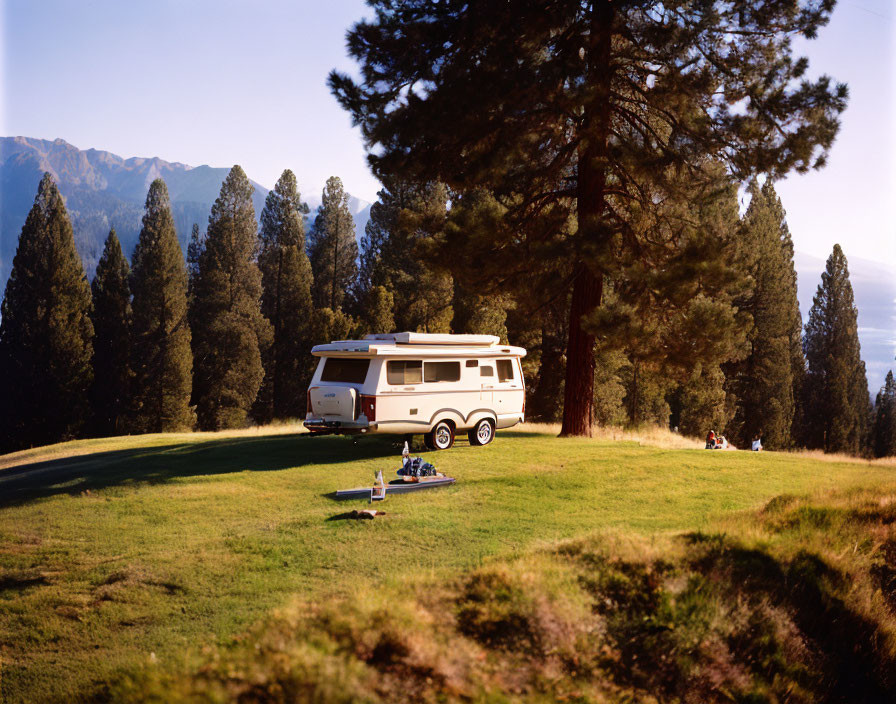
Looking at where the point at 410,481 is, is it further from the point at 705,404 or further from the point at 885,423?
the point at 885,423

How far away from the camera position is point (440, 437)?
14516 millimetres

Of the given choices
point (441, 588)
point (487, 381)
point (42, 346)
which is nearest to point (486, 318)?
point (487, 381)

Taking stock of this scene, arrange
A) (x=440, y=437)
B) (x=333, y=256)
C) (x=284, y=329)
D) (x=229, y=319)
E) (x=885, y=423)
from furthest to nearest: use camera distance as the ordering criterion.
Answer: (x=885, y=423) → (x=333, y=256) → (x=284, y=329) → (x=229, y=319) → (x=440, y=437)

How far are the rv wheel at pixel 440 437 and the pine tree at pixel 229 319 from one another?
30.5 meters

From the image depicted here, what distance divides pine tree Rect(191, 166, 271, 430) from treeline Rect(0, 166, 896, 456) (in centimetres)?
12

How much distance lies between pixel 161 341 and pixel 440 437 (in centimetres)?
3318

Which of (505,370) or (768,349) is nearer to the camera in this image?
(505,370)

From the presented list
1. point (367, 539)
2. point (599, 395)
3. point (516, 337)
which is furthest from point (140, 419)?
point (367, 539)

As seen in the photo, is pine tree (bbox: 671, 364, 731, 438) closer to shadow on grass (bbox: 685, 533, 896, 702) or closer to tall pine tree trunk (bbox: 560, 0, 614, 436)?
tall pine tree trunk (bbox: 560, 0, 614, 436)

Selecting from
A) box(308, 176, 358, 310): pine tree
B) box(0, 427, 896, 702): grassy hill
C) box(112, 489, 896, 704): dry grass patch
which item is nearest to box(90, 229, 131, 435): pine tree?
box(308, 176, 358, 310): pine tree

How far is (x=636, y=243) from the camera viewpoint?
55.9 ft

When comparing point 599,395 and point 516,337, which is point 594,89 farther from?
point 599,395

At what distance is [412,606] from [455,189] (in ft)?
44.9

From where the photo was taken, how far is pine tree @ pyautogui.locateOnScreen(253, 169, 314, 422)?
4484 centimetres
